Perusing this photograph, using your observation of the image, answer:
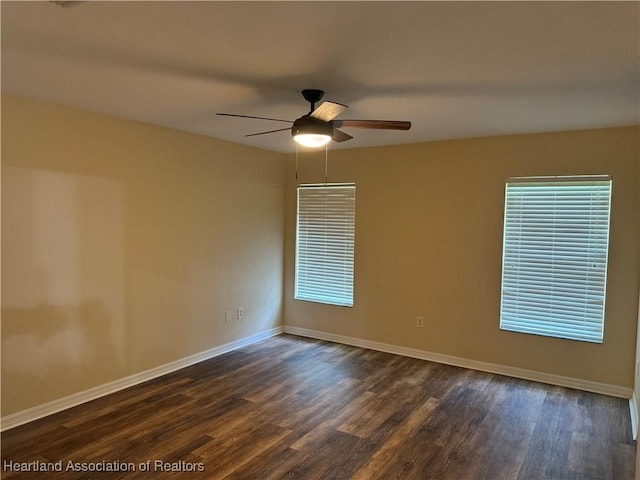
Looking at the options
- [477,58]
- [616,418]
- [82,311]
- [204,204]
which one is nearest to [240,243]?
[204,204]

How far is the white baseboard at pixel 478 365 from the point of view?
12.8 ft

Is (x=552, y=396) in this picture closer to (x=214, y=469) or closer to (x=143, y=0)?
(x=214, y=469)

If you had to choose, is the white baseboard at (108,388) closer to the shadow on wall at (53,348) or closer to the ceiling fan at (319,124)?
the shadow on wall at (53,348)

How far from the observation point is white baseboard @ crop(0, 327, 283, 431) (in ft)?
10.2

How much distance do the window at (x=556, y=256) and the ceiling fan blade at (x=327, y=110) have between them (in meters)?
2.36

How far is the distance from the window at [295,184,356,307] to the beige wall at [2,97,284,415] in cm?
69

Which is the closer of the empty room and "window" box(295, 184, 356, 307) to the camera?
the empty room

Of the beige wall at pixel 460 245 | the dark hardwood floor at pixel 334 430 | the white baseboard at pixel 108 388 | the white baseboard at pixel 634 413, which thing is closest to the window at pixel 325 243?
the beige wall at pixel 460 245

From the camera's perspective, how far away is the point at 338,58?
2316 mm

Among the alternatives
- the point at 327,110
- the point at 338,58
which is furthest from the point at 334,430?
the point at 338,58

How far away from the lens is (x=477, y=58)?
7.48ft

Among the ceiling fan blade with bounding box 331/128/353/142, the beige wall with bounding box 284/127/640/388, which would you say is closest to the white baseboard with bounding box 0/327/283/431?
the beige wall with bounding box 284/127/640/388

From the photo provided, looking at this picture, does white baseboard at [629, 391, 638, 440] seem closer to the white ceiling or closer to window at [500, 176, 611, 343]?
window at [500, 176, 611, 343]

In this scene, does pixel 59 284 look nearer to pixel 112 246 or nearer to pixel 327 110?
pixel 112 246
